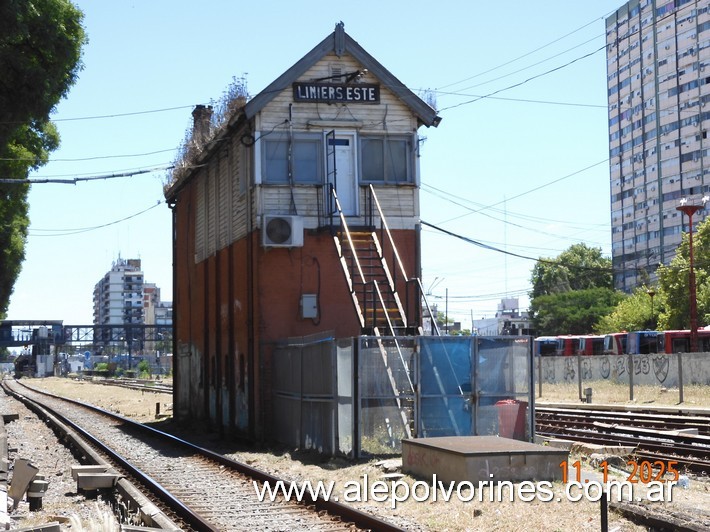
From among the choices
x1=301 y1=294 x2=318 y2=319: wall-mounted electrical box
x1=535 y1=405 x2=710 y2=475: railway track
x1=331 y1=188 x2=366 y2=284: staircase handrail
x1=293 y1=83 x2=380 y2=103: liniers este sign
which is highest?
x1=293 y1=83 x2=380 y2=103: liniers este sign

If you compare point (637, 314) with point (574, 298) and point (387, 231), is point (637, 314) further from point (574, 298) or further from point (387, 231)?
point (387, 231)

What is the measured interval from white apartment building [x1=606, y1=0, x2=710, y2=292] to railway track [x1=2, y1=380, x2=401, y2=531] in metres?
84.8

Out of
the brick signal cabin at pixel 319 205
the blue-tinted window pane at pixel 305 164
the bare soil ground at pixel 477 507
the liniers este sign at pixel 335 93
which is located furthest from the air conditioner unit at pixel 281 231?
the bare soil ground at pixel 477 507

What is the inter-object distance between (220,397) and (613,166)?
332 feet

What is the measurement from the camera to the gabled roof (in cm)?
2112

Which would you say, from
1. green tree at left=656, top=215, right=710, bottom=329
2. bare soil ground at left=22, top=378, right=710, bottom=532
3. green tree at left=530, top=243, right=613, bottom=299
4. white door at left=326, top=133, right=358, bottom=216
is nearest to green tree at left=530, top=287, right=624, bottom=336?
green tree at left=530, top=243, right=613, bottom=299

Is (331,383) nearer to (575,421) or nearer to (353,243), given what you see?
(353,243)

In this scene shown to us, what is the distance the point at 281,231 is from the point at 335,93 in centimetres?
348

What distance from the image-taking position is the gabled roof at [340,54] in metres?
21.1

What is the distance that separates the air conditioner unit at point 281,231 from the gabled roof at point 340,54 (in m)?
2.42

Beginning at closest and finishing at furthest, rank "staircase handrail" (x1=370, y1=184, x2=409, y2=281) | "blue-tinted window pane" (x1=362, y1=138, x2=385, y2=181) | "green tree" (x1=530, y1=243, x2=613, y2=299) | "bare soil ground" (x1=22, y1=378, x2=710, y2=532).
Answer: "bare soil ground" (x1=22, y1=378, x2=710, y2=532)
"staircase handrail" (x1=370, y1=184, x2=409, y2=281)
"blue-tinted window pane" (x1=362, y1=138, x2=385, y2=181)
"green tree" (x1=530, y1=243, x2=613, y2=299)

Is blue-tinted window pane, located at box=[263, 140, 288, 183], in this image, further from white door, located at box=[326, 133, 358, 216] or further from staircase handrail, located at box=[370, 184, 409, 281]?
staircase handrail, located at box=[370, 184, 409, 281]

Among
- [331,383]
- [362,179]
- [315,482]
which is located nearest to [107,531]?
[315,482]

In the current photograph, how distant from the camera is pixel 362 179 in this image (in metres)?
21.9
